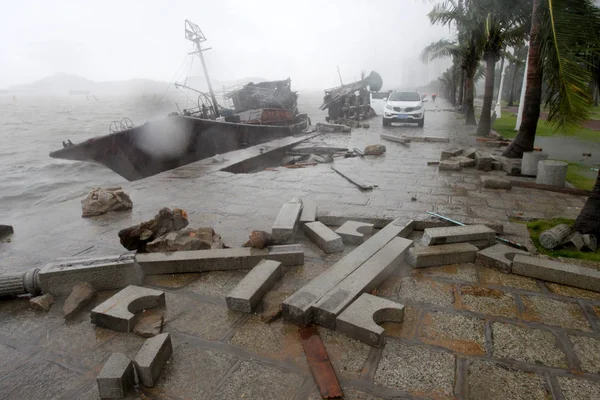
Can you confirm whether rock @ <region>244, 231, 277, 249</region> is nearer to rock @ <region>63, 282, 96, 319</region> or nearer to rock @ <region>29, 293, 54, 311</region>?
rock @ <region>63, 282, 96, 319</region>

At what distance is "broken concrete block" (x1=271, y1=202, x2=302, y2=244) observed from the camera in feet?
13.0

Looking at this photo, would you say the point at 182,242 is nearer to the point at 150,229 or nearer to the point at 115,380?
the point at 150,229

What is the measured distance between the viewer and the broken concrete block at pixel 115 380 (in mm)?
2012

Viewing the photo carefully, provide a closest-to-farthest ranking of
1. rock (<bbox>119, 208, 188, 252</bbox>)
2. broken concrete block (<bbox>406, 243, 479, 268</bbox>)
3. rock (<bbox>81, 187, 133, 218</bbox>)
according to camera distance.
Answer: broken concrete block (<bbox>406, 243, 479, 268</bbox>) → rock (<bbox>119, 208, 188, 252</bbox>) → rock (<bbox>81, 187, 133, 218</bbox>)

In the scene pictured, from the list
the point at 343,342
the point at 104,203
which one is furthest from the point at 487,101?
the point at 343,342

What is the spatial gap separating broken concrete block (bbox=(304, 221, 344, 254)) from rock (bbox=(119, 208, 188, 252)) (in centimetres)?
174

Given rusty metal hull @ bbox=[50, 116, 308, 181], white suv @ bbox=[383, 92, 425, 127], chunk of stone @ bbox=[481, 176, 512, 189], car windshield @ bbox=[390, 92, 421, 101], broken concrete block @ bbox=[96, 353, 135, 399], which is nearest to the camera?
broken concrete block @ bbox=[96, 353, 135, 399]

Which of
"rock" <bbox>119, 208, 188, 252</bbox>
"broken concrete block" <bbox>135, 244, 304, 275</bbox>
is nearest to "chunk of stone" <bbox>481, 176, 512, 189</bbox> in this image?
"broken concrete block" <bbox>135, 244, 304, 275</bbox>

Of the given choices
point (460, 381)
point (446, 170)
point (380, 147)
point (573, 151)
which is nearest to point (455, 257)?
point (460, 381)

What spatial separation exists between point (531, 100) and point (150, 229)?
29.3 ft

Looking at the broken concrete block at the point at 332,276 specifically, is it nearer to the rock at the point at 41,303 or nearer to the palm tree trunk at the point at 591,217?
the palm tree trunk at the point at 591,217

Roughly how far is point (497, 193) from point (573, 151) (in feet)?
23.2

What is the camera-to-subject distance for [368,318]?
2.53 metres

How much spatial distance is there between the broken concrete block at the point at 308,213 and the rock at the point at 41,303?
2810mm
